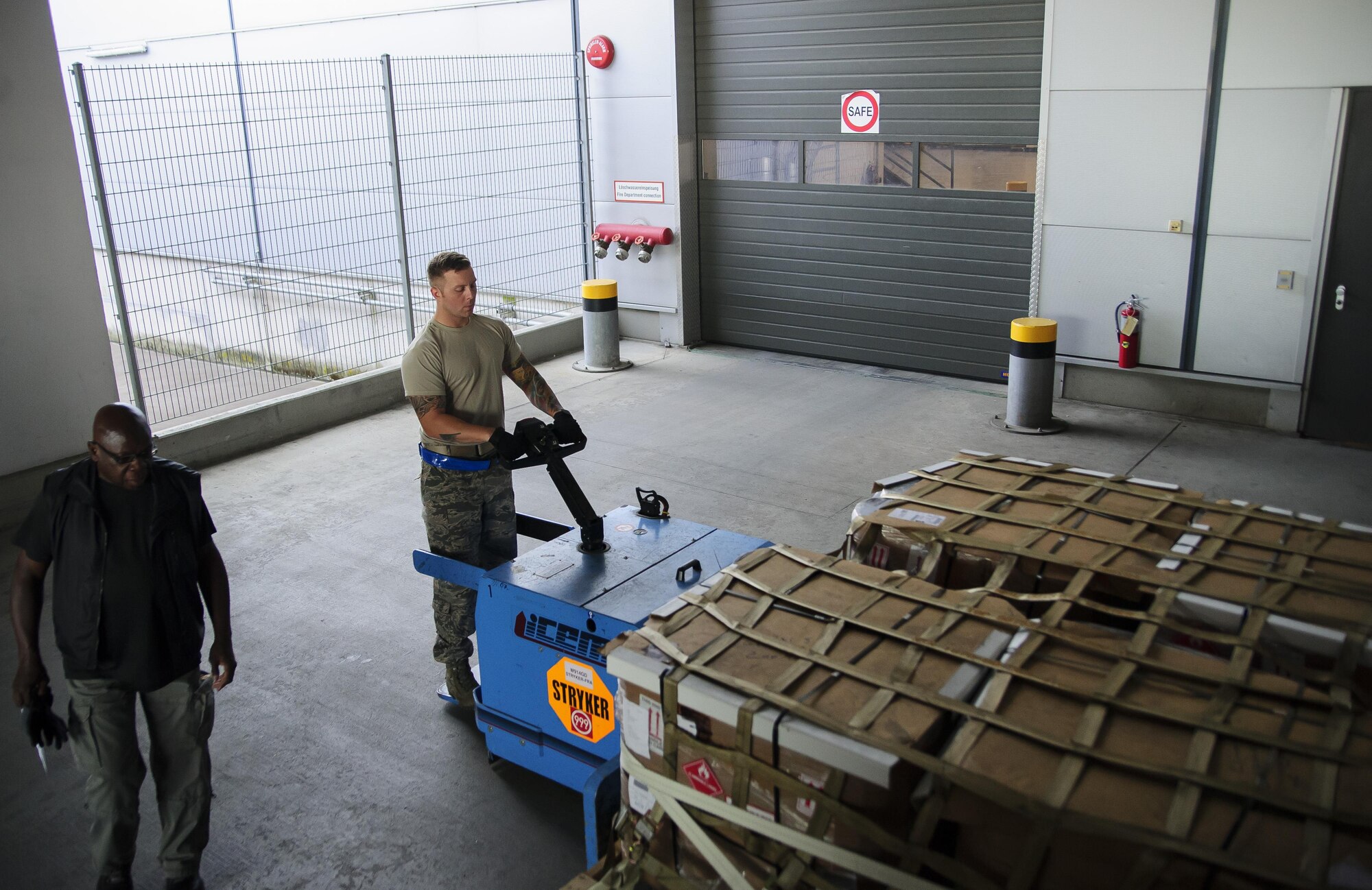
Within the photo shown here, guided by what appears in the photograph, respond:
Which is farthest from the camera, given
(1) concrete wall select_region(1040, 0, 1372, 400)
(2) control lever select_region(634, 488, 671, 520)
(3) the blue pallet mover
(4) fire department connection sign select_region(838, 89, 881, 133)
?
(4) fire department connection sign select_region(838, 89, 881, 133)

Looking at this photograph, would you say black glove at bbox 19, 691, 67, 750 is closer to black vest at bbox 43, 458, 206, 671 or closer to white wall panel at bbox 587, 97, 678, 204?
black vest at bbox 43, 458, 206, 671

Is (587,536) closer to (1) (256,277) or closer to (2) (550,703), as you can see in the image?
(2) (550,703)

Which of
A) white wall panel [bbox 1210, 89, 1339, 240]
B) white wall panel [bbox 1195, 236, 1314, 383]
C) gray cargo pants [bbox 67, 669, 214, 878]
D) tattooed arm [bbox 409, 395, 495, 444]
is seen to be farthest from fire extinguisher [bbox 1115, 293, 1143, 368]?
gray cargo pants [bbox 67, 669, 214, 878]

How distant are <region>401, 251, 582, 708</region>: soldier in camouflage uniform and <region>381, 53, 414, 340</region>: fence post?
5.15 m

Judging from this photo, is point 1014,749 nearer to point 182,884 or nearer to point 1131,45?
point 182,884

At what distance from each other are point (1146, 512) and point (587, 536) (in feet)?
6.94

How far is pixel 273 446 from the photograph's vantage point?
348 inches

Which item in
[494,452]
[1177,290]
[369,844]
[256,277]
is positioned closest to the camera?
[369,844]

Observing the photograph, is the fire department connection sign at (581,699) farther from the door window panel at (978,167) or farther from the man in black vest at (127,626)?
the door window panel at (978,167)

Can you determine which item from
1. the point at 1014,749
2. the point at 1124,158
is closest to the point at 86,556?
the point at 1014,749

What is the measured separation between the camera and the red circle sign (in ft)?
33.2

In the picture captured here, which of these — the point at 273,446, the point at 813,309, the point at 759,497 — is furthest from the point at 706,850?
the point at 813,309

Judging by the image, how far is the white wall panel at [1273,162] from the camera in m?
7.65

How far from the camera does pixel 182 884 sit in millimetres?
3867
